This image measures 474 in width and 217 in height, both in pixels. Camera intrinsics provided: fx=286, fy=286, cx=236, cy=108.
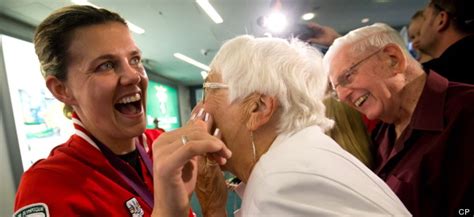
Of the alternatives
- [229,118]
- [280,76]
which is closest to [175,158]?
[229,118]

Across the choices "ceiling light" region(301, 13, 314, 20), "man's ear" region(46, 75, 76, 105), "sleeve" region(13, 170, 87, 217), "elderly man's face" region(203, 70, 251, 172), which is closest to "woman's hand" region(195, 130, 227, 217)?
"elderly man's face" region(203, 70, 251, 172)

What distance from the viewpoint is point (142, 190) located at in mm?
1040

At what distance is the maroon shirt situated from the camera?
1151 millimetres

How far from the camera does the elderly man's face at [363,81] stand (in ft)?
4.73

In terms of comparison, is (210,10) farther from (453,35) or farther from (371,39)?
(453,35)

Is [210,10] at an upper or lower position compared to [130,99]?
upper

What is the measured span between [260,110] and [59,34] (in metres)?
0.74

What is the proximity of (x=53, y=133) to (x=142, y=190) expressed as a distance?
2721 mm

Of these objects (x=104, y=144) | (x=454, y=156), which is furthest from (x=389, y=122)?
(x=104, y=144)

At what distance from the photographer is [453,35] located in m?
1.57

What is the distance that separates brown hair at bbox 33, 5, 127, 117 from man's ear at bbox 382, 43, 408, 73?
1.30 m

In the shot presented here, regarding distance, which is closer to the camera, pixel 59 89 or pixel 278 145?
pixel 278 145

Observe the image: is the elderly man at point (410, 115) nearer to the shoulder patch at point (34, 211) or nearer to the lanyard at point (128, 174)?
the lanyard at point (128, 174)

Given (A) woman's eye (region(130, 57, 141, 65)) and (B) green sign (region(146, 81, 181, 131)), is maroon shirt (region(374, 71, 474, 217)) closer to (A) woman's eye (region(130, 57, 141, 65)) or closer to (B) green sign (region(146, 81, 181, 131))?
(A) woman's eye (region(130, 57, 141, 65))
